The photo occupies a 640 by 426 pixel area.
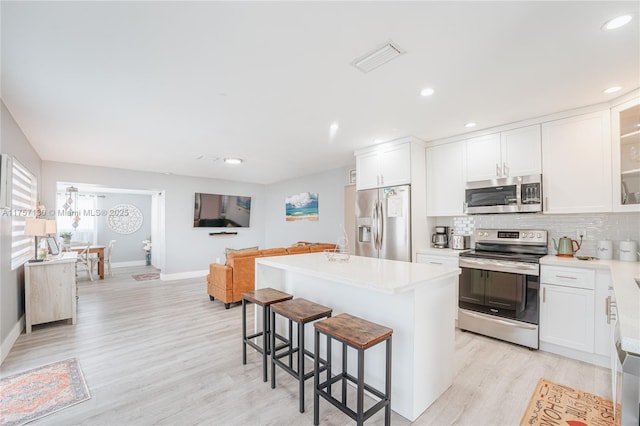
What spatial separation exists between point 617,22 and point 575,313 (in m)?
→ 2.42

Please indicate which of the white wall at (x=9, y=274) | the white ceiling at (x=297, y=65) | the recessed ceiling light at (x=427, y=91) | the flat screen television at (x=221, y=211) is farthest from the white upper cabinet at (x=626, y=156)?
the flat screen television at (x=221, y=211)

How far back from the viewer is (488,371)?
2.52 meters

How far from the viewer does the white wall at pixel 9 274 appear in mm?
2770

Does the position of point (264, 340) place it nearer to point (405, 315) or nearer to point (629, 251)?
point (405, 315)

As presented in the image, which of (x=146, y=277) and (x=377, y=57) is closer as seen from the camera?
(x=377, y=57)

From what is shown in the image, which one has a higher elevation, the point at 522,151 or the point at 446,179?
the point at 522,151

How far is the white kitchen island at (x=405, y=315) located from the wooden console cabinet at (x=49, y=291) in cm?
322

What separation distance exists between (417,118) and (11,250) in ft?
15.3

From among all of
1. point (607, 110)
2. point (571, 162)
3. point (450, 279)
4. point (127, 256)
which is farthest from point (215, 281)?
point (127, 256)


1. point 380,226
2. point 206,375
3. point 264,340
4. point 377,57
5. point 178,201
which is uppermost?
point 377,57

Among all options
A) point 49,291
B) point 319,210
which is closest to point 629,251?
point 319,210

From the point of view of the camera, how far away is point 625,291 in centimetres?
154

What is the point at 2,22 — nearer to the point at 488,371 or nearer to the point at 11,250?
the point at 11,250

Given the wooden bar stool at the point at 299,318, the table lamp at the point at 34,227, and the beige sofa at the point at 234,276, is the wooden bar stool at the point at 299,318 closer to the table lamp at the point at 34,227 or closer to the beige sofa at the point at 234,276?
the beige sofa at the point at 234,276
